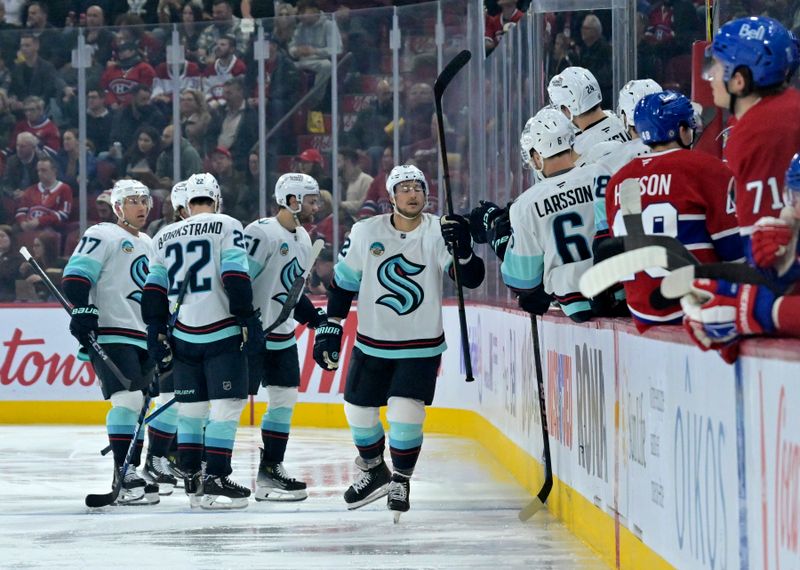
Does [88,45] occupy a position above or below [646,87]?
above

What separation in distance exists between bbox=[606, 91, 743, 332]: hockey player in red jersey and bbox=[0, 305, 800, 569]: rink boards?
0.50 ft

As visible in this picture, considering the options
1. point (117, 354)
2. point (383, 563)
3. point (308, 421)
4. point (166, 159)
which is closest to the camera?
point (383, 563)

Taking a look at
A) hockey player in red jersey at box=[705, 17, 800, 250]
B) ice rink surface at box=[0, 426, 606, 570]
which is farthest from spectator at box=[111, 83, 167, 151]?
hockey player in red jersey at box=[705, 17, 800, 250]

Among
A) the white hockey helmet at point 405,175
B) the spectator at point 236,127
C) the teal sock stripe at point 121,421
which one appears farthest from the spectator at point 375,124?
the white hockey helmet at point 405,175

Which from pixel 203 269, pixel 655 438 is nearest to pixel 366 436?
pixel 203 269

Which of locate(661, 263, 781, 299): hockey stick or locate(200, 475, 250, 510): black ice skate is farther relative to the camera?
locate(200, 475, 250, 510): black ice skate

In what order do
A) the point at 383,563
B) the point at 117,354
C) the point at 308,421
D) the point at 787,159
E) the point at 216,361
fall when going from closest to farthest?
1. the point at 787,159
2. the point at 383,563
3. the point at 216,361
4. the point at 117,354
5. the point at 308,421

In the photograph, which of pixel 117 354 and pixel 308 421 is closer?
pixel 117 354

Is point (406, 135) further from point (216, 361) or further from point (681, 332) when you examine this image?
point (681, 332)

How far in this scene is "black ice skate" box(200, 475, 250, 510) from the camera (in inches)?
235

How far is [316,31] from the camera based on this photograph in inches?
414

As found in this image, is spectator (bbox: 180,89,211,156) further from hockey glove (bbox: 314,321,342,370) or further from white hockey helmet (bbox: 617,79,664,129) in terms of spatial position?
white hockey helmet (bbox: 617,79,664,129)

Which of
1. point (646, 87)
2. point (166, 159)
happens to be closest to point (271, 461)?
point (646, 87)

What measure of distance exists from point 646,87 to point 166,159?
5.97 meters
